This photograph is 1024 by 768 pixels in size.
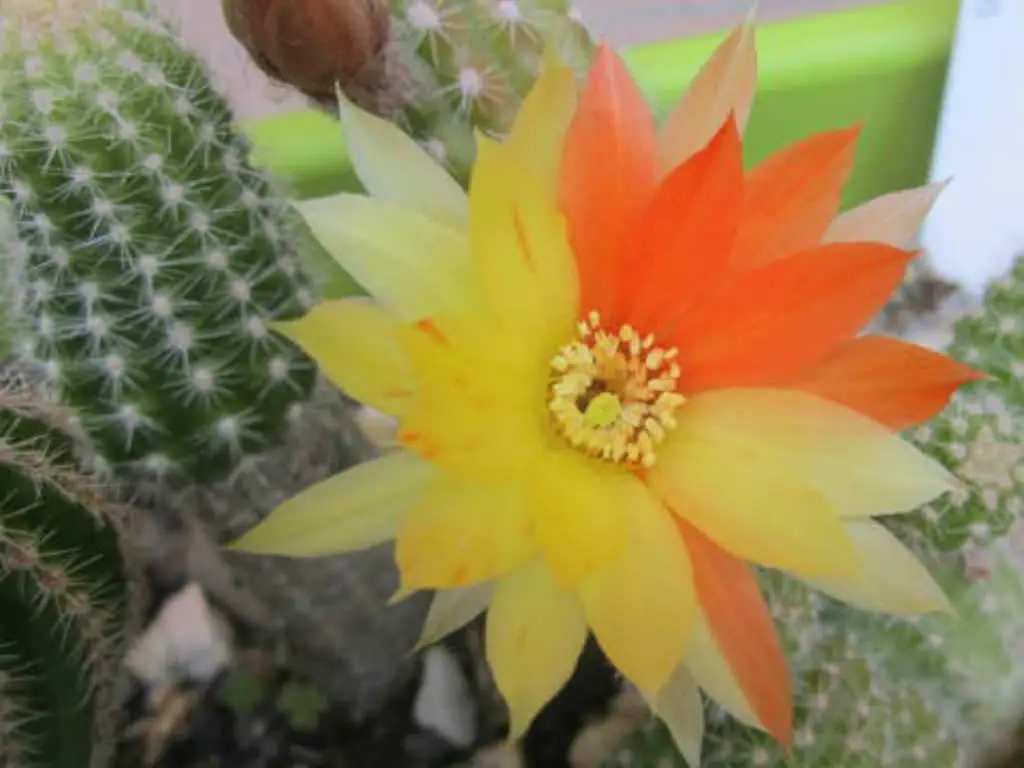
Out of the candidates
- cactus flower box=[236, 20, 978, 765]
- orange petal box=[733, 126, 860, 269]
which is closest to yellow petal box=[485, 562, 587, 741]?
cactus flower box=[236, 20, 978, 765]

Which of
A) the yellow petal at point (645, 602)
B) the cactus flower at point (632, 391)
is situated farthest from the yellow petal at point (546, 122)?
the yellow petal at point (645, 602)

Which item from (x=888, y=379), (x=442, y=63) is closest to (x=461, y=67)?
(x=442, y=63)

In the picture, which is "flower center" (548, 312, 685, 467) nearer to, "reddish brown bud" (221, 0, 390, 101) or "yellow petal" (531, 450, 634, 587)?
"yellow petal" (531, 450, 634, 587)

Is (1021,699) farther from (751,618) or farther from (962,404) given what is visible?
(751,618)

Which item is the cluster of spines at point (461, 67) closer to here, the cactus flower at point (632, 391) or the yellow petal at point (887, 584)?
the cactus flower at point (632, 391)

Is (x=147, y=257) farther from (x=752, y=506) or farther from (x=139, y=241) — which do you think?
(x=752, y=506)

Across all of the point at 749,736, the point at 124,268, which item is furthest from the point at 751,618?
the point at 124,268
